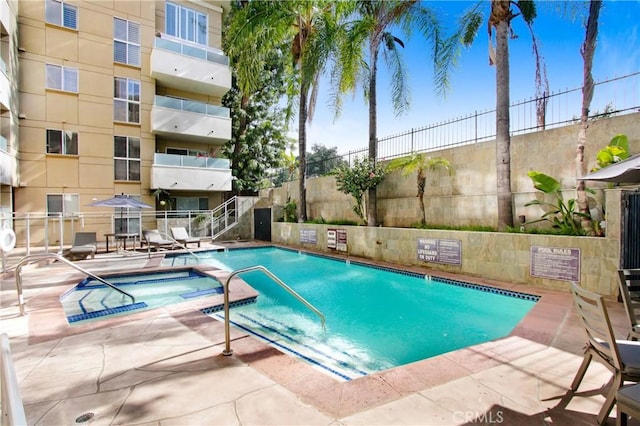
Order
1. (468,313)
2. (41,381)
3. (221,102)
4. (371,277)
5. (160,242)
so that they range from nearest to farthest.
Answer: (41,381), (468,313), (371,277), (160,242), (221,102)

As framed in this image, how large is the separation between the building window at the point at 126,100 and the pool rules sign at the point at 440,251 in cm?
1587

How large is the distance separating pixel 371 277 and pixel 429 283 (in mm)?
1741

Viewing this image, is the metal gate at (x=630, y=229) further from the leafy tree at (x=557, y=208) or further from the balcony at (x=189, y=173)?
the balcony at (x=189, y=173)

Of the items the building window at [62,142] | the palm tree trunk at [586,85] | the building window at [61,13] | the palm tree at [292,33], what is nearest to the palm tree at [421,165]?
the palm tree trunk at [586,85]

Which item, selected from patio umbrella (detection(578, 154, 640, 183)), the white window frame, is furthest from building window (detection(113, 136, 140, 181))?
patio umbrella (detection(578, 154, 640, 183))

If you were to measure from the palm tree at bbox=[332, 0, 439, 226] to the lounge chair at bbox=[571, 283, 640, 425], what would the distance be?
963 centimetres

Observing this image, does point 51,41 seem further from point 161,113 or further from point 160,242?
point 160,242

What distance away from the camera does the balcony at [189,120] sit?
16.8 metres

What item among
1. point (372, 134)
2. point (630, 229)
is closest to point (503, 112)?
point (630, 229)

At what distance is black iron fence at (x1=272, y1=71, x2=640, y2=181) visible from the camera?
7.76 meters

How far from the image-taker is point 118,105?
54.4 ft

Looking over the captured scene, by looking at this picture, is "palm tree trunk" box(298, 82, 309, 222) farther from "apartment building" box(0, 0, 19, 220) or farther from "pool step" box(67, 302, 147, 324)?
"apartment building" box(0, 0, 19, 220)

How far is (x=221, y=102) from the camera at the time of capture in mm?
20969

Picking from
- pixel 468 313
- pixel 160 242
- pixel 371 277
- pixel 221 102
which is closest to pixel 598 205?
pixel 468 313
